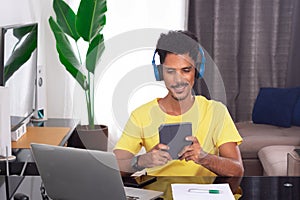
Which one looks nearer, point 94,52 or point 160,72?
point 160,72

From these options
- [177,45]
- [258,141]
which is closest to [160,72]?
[177,45]

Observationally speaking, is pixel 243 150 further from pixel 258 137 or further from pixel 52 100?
pixel 52 100

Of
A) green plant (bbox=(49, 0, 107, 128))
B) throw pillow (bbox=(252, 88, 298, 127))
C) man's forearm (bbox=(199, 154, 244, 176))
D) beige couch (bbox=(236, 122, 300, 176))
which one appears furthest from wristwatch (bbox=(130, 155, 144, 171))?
throw pillow (bbox=(252, 88, 298, 127))

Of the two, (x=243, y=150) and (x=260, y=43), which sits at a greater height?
(x=260, y=43)

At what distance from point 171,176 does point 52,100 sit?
2889 mm

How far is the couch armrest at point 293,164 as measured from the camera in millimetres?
3055

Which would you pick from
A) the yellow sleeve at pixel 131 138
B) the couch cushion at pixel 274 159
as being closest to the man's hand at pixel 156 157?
the yellow sleeve at pixel 131 138

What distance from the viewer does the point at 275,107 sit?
162 inches

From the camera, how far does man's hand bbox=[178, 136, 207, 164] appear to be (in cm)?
190

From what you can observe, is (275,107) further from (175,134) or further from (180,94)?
(175,134)

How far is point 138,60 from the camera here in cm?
427

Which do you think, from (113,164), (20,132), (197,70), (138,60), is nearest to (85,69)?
(138,60)

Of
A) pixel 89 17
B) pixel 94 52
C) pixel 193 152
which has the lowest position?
pixel 193 152

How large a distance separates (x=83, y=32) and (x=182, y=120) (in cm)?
193
